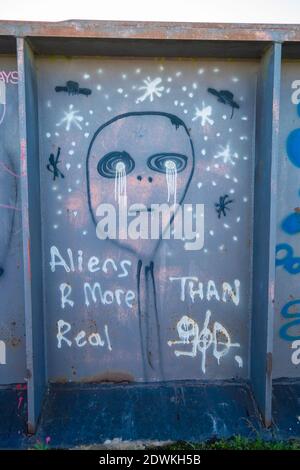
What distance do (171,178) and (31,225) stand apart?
1.07 meters

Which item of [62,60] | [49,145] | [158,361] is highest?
[62,60]

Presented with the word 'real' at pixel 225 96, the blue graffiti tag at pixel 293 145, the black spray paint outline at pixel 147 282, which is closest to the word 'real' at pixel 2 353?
the black spray paint outline at pixel 147 282

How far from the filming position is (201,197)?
8.93 feet

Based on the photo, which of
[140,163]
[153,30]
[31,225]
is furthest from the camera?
[140,163]

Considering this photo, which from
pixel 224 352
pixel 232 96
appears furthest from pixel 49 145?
pixel 224 352

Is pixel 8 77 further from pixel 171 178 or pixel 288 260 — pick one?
pixel 288 260

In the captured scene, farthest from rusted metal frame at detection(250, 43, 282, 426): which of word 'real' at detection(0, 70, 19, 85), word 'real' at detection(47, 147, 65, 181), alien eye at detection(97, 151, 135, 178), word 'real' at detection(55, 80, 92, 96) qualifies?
word 'real' at detection(0, 70, 19, 85)

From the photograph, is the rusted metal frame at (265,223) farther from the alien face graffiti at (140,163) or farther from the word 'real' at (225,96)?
the alien face graffiti at (140,163)

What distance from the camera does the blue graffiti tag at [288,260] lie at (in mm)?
2773

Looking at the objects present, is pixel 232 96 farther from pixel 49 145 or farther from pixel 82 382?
pixel 82 382

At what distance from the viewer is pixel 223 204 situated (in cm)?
273

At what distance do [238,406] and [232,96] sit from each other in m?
2.26

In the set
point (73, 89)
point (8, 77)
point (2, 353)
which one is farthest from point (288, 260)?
point (8, 77)

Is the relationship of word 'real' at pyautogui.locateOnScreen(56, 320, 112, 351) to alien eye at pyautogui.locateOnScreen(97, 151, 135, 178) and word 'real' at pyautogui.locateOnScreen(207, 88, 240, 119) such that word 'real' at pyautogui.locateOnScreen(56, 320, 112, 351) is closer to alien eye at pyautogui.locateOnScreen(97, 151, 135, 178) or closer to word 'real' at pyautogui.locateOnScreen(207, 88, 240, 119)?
alien eye at pyautogui.locateOnScreen(97, 151, 135, 178)
